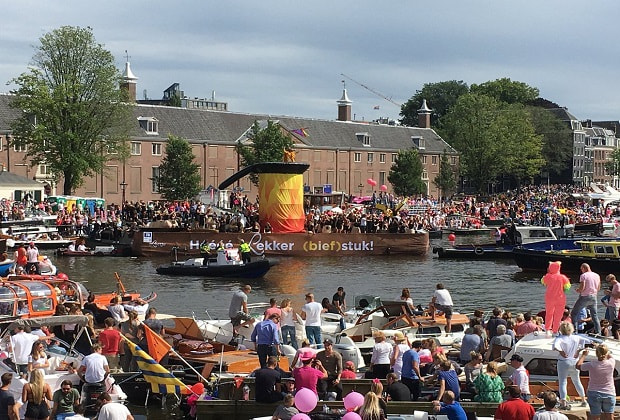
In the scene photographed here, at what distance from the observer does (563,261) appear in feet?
153

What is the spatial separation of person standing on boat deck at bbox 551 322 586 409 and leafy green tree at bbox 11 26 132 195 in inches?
2404

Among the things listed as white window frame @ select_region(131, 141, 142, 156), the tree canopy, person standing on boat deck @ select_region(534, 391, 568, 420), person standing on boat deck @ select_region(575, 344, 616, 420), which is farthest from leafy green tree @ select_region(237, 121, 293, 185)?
person standing on boat deck @ select_region(534, 391, 568, 420)

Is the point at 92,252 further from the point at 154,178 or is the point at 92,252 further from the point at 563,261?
the point at 154,178

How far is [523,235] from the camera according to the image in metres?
57.0

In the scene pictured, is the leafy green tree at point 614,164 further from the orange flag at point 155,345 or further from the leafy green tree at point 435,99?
the orange flag at point 155,345

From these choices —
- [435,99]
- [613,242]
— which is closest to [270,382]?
[613,242]

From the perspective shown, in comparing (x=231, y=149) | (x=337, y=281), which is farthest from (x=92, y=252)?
(x=231, y=149)

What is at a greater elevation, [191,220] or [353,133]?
[353,133]

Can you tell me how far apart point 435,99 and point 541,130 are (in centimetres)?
2291

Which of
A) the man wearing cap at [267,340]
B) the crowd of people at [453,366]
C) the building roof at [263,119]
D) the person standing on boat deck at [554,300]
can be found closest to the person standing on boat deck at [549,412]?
the crowd of people at [453,366]

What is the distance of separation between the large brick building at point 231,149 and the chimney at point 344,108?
0.01 m

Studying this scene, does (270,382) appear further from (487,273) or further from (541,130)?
(541,130)

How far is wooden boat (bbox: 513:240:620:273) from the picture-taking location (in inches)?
1786

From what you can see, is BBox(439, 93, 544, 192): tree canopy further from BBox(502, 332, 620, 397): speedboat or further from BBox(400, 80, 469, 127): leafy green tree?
BBox(502, 332, 620, 397): speedboat
